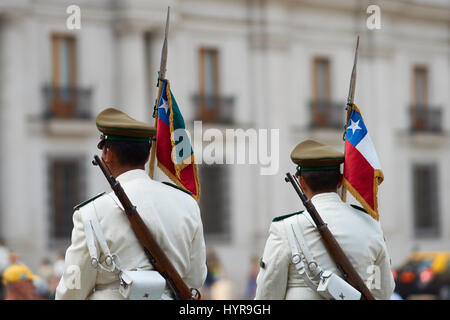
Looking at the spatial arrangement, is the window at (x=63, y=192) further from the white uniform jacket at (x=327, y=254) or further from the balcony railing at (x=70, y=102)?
the white uniform jacket at (x=327, y=254)

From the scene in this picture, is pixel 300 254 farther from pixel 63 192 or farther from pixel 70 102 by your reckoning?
pixel 70 102

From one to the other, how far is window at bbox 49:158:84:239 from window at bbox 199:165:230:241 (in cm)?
278

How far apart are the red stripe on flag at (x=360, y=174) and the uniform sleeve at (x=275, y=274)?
0.53 m

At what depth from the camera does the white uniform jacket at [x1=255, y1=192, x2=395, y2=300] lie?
154 inches

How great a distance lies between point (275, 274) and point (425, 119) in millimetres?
20189

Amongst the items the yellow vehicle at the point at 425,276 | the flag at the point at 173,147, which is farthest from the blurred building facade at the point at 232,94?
the flag at the point at 173,147

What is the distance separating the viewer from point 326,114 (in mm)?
21547

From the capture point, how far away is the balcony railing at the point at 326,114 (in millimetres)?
21344

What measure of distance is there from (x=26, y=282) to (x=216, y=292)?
455 centimetres

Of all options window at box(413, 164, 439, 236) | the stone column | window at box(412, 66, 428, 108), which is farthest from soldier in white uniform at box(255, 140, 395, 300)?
window at box(412, 66, 428, 108)

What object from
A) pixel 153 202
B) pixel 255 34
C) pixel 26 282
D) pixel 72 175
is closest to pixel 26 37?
pixel 72 175

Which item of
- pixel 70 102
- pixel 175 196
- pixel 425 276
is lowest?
pixel 425 276

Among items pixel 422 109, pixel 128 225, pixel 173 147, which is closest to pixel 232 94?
pixel 422 109

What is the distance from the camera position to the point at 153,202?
3.64 m
